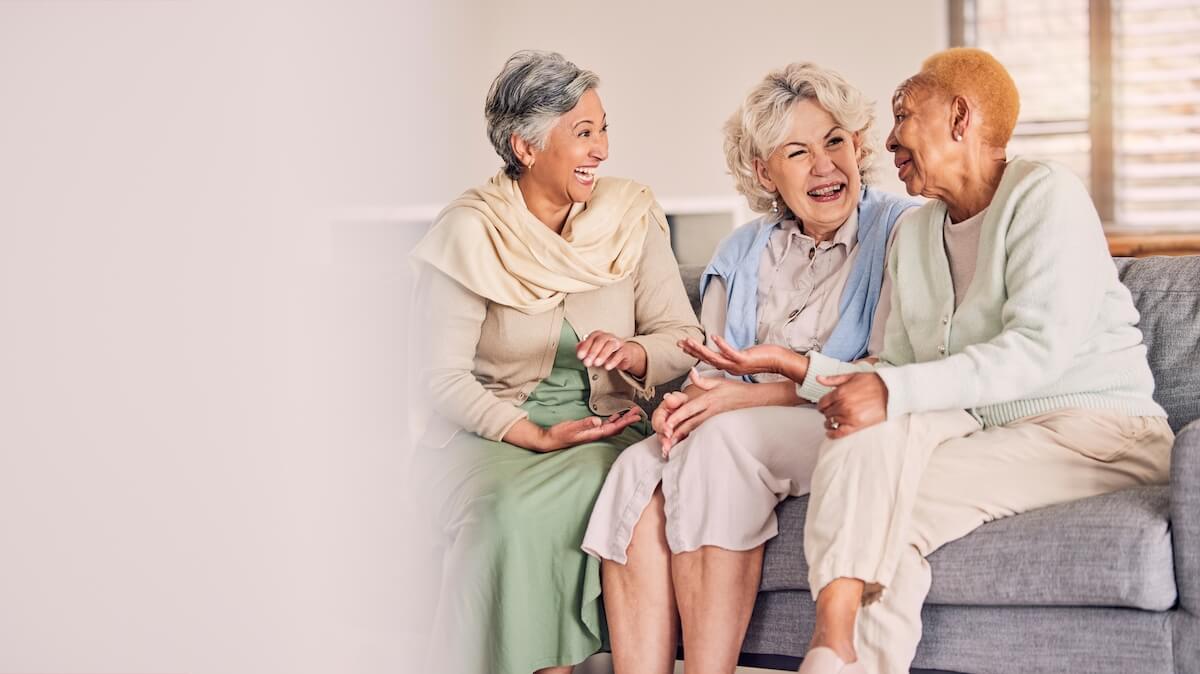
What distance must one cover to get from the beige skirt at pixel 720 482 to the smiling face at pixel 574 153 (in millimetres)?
567

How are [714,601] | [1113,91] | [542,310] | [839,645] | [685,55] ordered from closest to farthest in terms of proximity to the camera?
1. [839,645]
2. [714,601]
3. [542,310]
4. [1113,91]
5. [685,55]

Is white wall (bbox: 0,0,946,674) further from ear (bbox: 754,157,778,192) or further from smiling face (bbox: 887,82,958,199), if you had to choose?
ear (bbox: 754,157,778,192)

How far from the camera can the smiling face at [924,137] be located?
5.92ft

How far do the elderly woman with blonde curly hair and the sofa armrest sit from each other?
1.71ft

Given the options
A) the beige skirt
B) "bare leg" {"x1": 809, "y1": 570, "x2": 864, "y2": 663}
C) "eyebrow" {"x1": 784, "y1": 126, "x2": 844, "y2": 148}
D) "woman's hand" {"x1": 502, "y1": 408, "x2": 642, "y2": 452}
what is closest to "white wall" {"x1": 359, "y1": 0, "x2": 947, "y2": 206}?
"eyebrow" {"x1": 784, "y1": 126, "x2": 844, "y2": 148}

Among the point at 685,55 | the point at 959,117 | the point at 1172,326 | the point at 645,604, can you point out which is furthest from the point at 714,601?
the point at 685,55

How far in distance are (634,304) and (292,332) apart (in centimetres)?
141

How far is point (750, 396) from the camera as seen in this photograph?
1.96 metres

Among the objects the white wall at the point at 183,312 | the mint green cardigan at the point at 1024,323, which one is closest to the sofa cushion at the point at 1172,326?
the mint green cardigan at the point at 1024,323

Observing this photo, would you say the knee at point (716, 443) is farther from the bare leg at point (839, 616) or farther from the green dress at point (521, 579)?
the bare leg at point (839, 616)

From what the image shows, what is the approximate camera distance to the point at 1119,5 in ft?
A: 15.2

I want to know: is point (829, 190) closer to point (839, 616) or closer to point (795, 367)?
point (795, 367)

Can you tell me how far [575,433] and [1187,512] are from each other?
97 cm

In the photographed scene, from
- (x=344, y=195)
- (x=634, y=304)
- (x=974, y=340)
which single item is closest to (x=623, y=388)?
(x=634, y=304)
